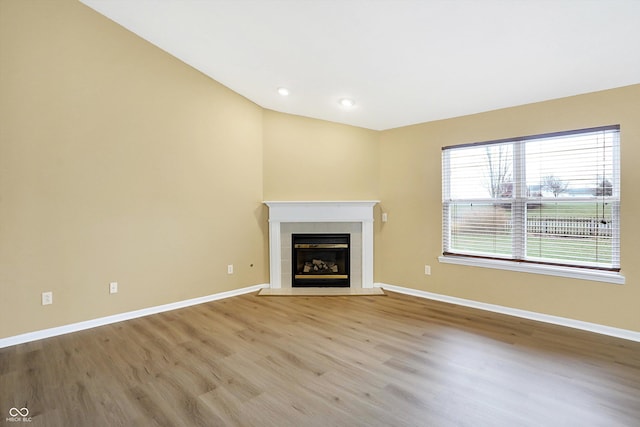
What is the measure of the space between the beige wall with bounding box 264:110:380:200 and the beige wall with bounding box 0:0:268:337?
1.60 ft

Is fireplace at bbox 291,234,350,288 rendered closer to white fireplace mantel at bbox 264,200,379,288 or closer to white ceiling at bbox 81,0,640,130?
white fireplace mantel at bbox 264,200,379,288

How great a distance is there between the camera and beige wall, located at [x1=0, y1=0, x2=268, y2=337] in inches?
111

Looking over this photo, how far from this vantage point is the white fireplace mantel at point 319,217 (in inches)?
180

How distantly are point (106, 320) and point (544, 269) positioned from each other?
480cm

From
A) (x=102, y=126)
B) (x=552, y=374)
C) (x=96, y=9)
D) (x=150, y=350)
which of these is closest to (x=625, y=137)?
(x=552, y=374)

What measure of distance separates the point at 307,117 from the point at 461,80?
2.27m

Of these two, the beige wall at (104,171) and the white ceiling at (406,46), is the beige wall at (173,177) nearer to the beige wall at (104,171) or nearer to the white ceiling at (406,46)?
the beige wall at (104,171)

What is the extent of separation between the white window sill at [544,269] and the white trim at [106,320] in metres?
3.07

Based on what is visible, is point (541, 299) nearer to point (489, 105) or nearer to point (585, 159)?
point (585, 159)

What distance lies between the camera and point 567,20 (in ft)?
7.21

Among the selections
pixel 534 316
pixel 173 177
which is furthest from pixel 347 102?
pixel 534 316

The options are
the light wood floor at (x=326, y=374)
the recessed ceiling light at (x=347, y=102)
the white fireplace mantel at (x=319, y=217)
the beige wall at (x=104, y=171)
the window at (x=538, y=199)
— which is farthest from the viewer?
the white fireplace mantel at (x=319, y=217)

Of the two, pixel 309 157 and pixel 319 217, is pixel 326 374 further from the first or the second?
pixel 309 157

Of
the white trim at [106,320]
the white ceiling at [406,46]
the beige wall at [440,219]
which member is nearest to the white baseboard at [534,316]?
the beige wall at [440,219]
